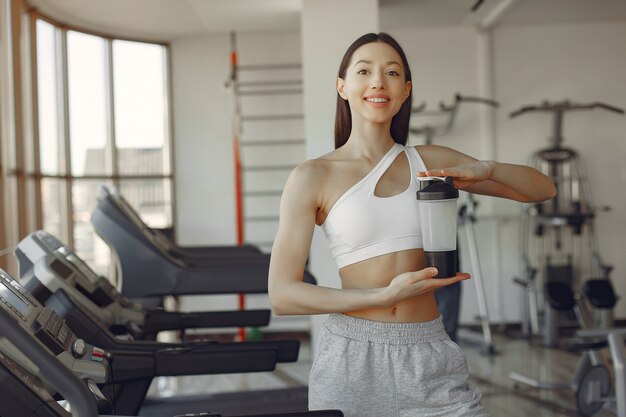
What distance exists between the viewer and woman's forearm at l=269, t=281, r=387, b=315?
1430 millimetres

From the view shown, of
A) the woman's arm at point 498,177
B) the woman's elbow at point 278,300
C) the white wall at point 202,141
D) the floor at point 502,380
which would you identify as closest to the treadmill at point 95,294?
the woman's elbow at point 278,300

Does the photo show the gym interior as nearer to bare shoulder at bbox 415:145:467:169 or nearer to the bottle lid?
bare shoulder at bbox 415:145:467:169

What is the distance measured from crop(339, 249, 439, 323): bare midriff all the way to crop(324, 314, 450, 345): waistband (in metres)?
0.01

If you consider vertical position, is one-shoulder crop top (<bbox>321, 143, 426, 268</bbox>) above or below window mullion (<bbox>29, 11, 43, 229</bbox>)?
below

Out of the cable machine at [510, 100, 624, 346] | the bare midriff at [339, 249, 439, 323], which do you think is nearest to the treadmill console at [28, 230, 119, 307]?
the bare midriff at [339, 249, 439, 323]

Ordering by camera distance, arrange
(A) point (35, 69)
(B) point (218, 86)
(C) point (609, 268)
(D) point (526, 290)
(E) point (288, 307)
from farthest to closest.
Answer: (B) point (218, 86)
(D) point (526, 290)
(C) point (609, 268)
(A) point (35, 69)
(E) point (288, 307)

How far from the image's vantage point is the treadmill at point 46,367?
1165 millimetres

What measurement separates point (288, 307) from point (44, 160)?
16.1ft

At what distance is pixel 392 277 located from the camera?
150 cm

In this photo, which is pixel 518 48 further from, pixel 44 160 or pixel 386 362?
pixel 386 362

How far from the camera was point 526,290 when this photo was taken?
6594 mm

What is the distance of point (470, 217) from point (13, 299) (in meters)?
4.70

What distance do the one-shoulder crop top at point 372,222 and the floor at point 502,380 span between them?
9.84 ft

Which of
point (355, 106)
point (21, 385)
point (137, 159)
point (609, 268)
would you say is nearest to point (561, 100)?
point (609, 268)
